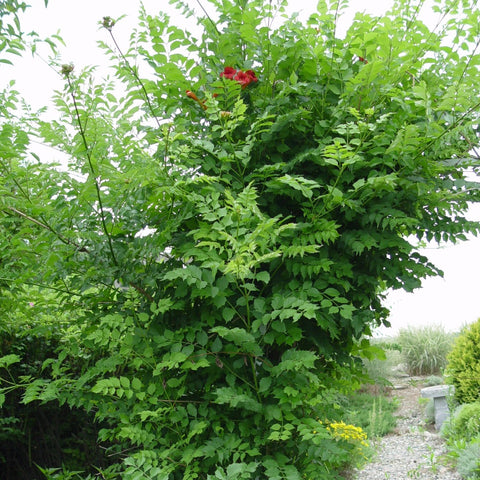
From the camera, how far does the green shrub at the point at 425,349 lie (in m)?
9.73

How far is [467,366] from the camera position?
238 inches

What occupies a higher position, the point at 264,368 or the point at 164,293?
the point at 164,293

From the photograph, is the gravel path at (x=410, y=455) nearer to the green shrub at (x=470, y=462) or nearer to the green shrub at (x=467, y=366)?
the green shrub at (x=470, y=462)

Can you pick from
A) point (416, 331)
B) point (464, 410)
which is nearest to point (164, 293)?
point (464, 410)

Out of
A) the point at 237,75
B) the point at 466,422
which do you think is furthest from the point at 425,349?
the point at 237,75

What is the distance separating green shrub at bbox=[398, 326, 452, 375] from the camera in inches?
383

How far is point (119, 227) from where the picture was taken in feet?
7.31

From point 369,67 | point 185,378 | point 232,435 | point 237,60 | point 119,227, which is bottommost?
point 232,435

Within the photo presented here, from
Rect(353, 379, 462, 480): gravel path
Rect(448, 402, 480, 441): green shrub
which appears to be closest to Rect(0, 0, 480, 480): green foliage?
Rect(353, 379, 462, 480): gravel path

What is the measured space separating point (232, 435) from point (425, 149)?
1.45 meters

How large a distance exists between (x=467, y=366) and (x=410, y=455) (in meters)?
1.29

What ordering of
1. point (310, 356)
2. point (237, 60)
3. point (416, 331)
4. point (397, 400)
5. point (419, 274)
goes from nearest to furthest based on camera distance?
point (310, 356) → point (419, 274) → point (237, 60) → point (397, 400) → point (416, 331)

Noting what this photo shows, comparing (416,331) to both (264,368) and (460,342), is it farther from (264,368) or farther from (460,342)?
(264,368)

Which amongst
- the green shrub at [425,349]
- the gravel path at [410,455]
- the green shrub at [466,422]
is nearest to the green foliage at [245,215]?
the gravel path at [410,455]
